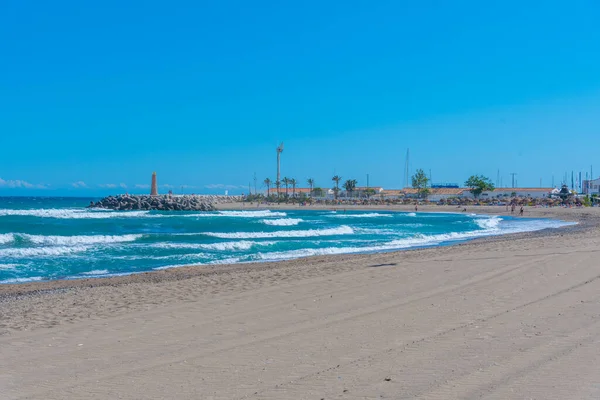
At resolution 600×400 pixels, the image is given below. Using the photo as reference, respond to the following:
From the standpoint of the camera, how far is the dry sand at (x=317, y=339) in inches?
177

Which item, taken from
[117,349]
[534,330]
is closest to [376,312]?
[534,330]

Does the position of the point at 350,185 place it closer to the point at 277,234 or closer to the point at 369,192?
the point at 369,192

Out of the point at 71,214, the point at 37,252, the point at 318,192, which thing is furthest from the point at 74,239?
the point at 318,192

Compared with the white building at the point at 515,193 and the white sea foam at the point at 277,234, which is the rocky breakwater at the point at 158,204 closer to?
the white sea foam at the point at 277,234

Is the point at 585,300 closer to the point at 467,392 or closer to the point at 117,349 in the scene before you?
the point at 467,392

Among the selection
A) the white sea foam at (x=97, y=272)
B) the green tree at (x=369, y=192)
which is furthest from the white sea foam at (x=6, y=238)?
the green tree at (x=369, y=192)

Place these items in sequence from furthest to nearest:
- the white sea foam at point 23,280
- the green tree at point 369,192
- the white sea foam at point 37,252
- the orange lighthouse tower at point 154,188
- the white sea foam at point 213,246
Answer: the green tree at point 369,192 → the orange lighthouse tower at point 154,188 → the white sea foam at point 213,246 → the white sea foam at point 37,252 → the white sea foam at point 23,280

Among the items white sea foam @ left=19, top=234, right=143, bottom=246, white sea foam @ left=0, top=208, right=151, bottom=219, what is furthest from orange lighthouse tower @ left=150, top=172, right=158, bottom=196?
white sea foam @ left=19, top=234, right=143, bottom=246

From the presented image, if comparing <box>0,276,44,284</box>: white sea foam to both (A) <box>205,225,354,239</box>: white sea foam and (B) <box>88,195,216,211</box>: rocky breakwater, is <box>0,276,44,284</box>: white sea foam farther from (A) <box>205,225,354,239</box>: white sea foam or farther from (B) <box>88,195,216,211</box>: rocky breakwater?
(B) <box>88,195,216,211</box>: rocky breakwater

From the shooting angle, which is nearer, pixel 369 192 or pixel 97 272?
pixel 97 272

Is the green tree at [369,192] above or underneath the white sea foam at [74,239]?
above

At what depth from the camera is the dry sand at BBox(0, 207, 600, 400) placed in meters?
4.50

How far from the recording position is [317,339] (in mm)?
6039

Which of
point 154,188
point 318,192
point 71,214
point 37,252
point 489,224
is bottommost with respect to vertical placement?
point 489,224
